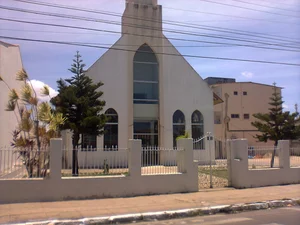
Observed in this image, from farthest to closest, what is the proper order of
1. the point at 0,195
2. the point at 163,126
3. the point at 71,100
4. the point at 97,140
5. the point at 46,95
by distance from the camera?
the point at 163,126 → the point at 97,140 → the point at 71,100 → the point at 46,95 → the point at 0,195

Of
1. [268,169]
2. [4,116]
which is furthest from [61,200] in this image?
[268,169]

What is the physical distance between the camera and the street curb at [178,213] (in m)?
7.96

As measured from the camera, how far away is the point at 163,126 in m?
22.0

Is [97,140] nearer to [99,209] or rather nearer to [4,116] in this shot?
[4,116]

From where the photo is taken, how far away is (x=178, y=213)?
882cm

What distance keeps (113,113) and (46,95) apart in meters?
8.67

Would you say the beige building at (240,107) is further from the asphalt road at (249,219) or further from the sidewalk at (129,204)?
the asphalt road at (249,219)

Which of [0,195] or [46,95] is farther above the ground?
[46,95]

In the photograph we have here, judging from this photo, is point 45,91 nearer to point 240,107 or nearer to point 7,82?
point 7,82

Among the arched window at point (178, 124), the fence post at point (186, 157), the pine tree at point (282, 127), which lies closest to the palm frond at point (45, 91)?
the fence post at point (186, 157)

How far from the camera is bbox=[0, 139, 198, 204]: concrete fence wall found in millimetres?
10016

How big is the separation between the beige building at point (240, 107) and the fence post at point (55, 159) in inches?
1240

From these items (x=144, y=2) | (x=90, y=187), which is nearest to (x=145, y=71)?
(x=144, y=2)

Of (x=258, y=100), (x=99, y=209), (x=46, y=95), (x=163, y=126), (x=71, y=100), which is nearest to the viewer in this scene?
(x=99, y=209)
